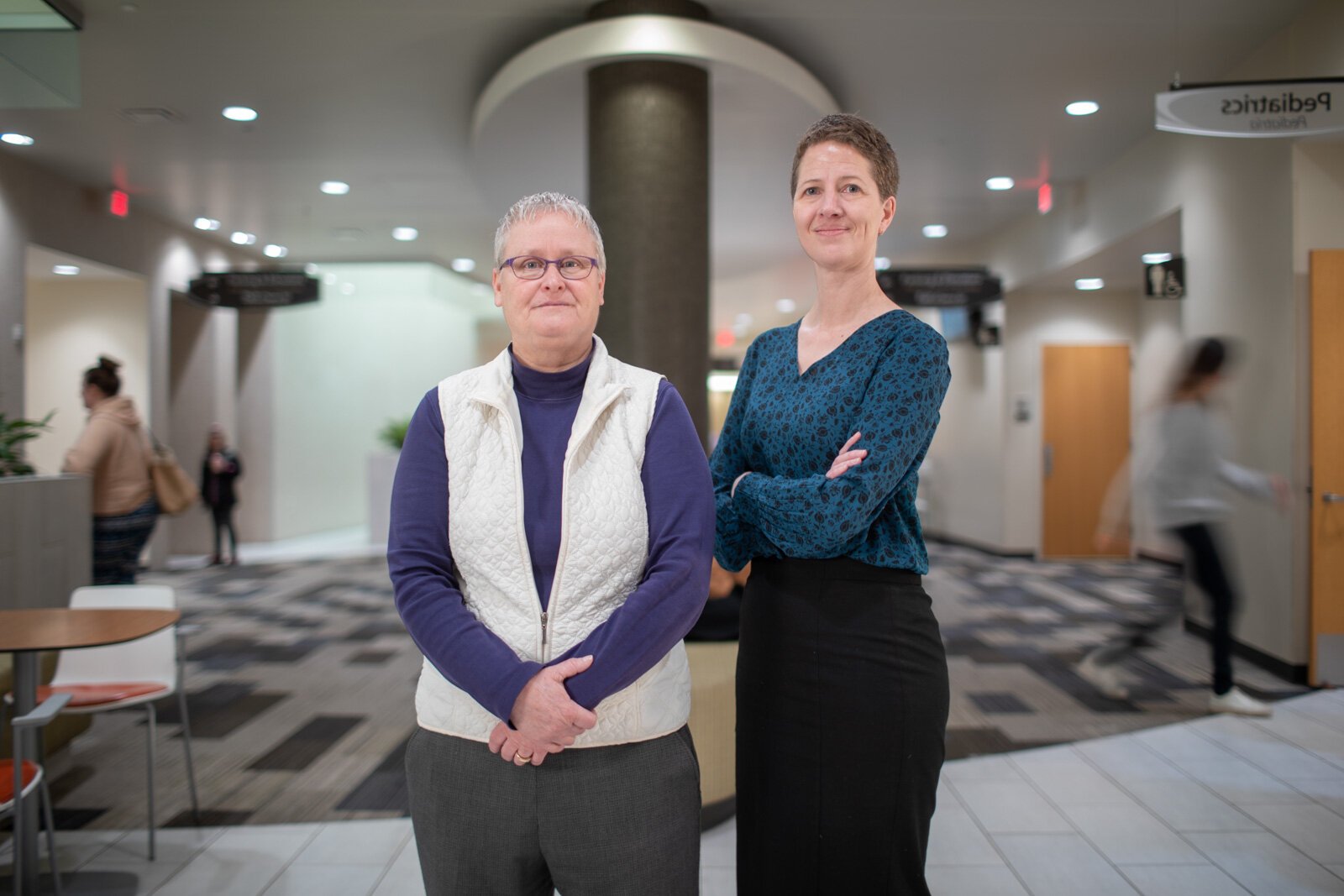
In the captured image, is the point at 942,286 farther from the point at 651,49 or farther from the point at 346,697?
the point at 346,697

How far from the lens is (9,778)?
7.80ft

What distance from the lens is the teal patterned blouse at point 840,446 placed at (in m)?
1.43

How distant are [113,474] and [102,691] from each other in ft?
9.26

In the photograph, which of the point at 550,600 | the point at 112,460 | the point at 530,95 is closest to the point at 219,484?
the point at 112,460

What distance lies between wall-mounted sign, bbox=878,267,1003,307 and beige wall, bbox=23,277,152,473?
8630 mm

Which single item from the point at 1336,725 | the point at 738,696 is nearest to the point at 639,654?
the point at 738,696

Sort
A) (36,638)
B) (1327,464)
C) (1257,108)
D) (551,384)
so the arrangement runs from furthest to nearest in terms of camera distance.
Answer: (1327,464), (1257,108), (36,638), (551,384)

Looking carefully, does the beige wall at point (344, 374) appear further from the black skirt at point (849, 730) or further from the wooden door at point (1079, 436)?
the black skirt at point (849, 730)

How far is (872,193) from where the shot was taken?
1.55m

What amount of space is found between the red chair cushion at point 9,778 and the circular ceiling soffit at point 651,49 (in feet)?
13.5

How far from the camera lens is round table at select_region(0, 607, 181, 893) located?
8.56 feet

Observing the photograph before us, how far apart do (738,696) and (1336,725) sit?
4.03 metres

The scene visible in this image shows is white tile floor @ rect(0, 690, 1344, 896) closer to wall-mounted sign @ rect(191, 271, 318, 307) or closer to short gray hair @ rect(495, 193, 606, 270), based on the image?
short gray hair @ rect(495, 193, 606, 270)

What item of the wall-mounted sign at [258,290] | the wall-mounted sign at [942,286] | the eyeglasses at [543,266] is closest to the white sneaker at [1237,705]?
the eyeglasses at [543,266]
